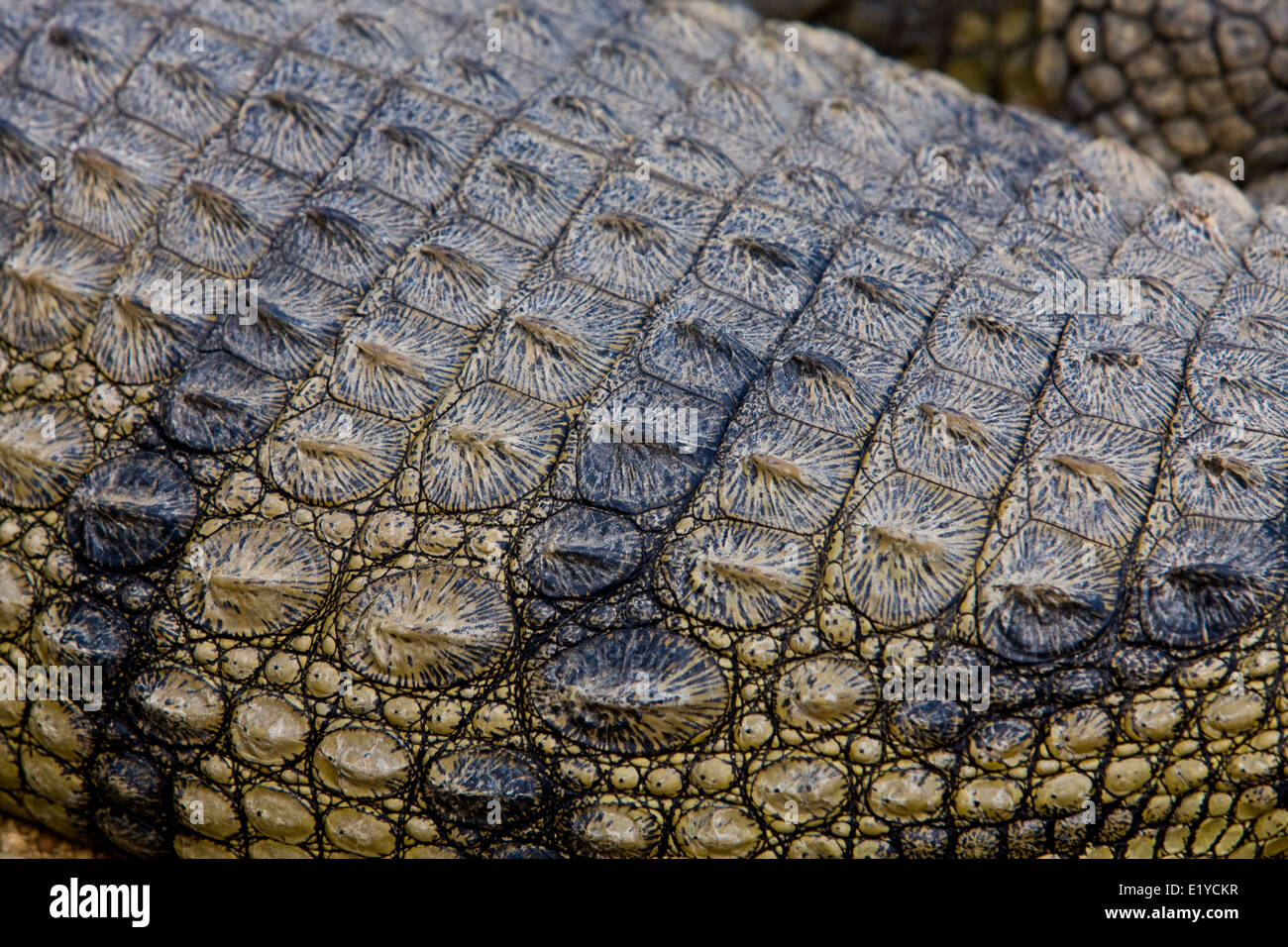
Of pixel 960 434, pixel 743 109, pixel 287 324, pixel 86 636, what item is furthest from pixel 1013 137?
pixel 86 636

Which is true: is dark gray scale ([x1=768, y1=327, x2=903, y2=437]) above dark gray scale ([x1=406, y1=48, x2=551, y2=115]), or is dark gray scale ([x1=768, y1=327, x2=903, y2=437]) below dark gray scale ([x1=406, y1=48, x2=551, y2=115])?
below

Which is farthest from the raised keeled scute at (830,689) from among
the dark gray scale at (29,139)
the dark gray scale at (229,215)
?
the dark gray scale at (29,139)

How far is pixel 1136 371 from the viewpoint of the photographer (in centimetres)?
242

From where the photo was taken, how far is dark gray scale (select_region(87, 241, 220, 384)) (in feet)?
8.20

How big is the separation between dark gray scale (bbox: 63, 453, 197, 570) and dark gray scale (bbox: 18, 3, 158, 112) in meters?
1.00

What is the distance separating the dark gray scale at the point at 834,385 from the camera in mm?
2338

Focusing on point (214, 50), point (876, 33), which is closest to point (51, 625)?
point (214, 50)

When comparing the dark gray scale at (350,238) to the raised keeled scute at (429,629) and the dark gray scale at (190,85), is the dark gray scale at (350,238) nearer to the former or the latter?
the dark gray scale at (190,85)

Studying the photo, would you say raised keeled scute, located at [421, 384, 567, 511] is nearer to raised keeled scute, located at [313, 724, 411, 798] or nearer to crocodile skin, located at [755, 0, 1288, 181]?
raised keeled scute, located at [313, 724, 411, 798]

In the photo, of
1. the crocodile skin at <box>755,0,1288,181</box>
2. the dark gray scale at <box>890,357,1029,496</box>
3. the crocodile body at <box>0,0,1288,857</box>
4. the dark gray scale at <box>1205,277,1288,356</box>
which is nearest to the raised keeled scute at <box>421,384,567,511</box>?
the crocodile body at <box>0,0,1288,857</box>

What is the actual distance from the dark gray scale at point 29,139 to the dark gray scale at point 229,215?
0.36 metres

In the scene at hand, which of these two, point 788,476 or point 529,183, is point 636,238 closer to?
point 529,183

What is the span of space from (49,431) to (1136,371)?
2.47 metres
